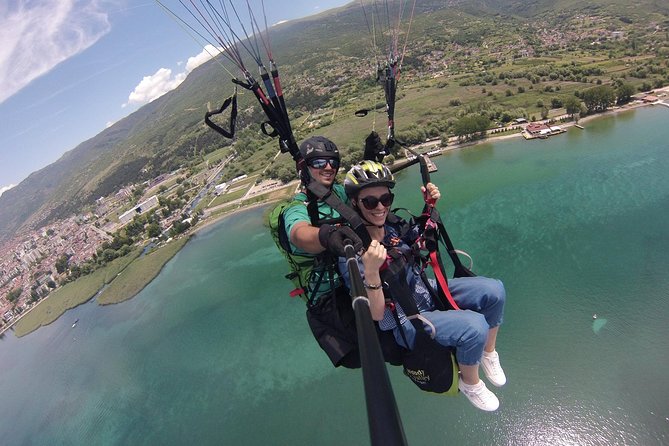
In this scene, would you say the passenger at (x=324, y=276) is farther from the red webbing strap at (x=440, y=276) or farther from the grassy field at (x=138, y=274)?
the grassy field at (x=138, y=274)

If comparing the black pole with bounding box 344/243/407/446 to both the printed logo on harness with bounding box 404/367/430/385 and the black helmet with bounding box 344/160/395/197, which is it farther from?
the printed logo on harness with bounding box 404/367/430/385

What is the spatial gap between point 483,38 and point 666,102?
74.9 metres

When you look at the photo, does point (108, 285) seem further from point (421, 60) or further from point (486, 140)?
point (421, 60)

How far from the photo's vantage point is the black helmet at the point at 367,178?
9.15 ft

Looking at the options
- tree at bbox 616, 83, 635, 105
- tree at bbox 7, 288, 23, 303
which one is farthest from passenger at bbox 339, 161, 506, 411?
tree at bbox 7, 288, 23, 303

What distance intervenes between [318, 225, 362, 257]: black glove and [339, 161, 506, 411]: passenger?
1.85ft

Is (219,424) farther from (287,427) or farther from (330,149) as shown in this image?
(330,149)

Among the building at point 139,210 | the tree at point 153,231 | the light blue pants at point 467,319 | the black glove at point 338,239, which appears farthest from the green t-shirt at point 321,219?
the building at point 139,210

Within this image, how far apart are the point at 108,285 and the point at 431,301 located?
4399 cm

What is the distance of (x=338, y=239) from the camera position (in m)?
1.99

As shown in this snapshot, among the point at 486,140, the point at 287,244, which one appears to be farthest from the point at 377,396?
the point at 486,140

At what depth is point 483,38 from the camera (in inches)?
3974

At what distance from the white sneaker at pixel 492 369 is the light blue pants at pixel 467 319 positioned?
1.67ft

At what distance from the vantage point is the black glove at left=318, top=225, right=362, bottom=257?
194 centimetres
